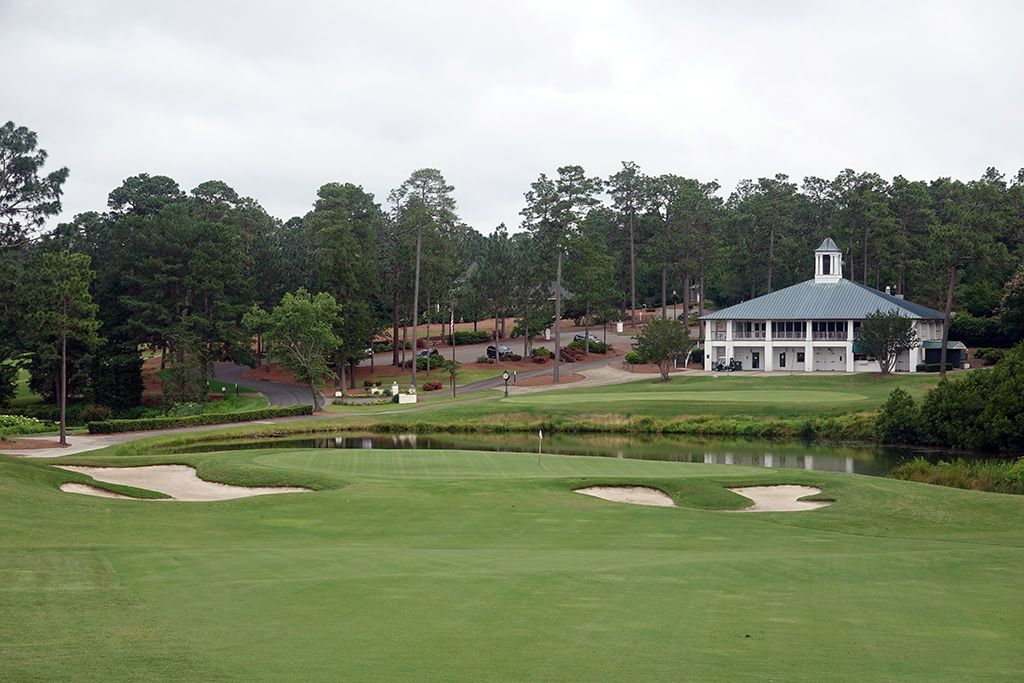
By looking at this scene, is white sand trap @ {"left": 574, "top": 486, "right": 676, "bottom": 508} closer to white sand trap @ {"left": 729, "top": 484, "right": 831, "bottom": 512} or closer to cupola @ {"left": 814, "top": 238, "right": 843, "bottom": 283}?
white sand trap @ {"left": 729, "top": 484, "right": 831, "bottom": 512}

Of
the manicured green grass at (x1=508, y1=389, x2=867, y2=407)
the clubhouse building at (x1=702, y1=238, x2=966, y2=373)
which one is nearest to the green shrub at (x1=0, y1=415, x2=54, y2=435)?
the manicured green grass at (x1=508, y1=389, x2=867, y2=407)

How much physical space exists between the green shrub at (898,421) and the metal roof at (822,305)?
31737 mm

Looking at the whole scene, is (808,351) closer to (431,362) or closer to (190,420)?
(431,362)

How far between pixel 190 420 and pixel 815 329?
53.8m

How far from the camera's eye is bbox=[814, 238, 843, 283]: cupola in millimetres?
92875

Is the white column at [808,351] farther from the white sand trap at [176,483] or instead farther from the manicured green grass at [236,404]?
the white sand trap at [176,483]

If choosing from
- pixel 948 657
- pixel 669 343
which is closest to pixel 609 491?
pixel 948 657

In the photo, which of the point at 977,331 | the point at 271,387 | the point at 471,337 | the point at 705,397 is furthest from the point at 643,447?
the point at 471,337

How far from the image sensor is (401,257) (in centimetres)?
9325

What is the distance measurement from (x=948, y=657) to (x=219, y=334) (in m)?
76.5

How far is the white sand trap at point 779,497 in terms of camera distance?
27.4 metres

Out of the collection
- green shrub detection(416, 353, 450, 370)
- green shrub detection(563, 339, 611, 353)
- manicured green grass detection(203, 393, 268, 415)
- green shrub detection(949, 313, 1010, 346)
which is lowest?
manicured green grass detection(203, 393, 268, 415)

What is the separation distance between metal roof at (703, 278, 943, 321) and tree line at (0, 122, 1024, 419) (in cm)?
583

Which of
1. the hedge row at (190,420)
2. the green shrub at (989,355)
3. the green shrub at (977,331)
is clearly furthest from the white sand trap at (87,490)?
the green shrub at (977,331)
